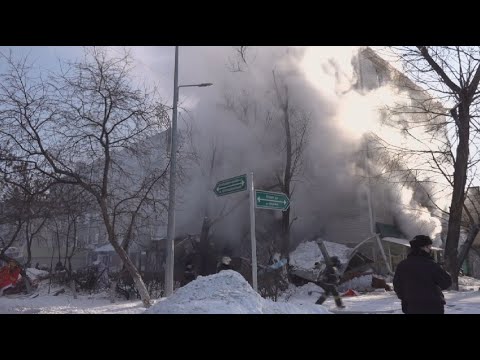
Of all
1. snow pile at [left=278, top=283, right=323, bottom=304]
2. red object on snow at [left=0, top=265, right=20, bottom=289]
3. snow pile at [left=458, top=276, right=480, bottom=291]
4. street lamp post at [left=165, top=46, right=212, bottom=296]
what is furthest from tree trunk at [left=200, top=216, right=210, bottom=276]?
snow pile at [left=458, top=276, right=480, bottom=291]

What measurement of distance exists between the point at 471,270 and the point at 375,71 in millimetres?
17332

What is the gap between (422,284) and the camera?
4152 millimetres

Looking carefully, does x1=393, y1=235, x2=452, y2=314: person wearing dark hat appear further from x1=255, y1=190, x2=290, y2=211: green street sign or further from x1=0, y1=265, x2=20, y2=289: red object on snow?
x1=0, y1=265, x2=20, y2=289: red object on snow

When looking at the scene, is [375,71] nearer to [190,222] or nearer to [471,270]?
[190,222]

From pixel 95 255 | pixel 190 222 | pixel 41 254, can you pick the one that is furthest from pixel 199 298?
pixel 41 254

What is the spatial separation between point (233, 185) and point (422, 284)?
5223mm

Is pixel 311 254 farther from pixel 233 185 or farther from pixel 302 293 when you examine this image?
pixel 233 185

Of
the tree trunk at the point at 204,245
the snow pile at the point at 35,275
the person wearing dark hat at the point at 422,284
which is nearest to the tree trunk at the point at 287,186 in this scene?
the tree trunk at the point at 204,245

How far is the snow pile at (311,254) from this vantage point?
17312 mm

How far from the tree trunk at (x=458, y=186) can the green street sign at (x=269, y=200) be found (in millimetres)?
6609

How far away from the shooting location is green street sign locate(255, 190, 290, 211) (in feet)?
28.5

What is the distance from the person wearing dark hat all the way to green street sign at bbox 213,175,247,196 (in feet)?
15.7

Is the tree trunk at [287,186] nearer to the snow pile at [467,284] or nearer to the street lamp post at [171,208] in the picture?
the snow pile at [467,284]

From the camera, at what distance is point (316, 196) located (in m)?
22.4
